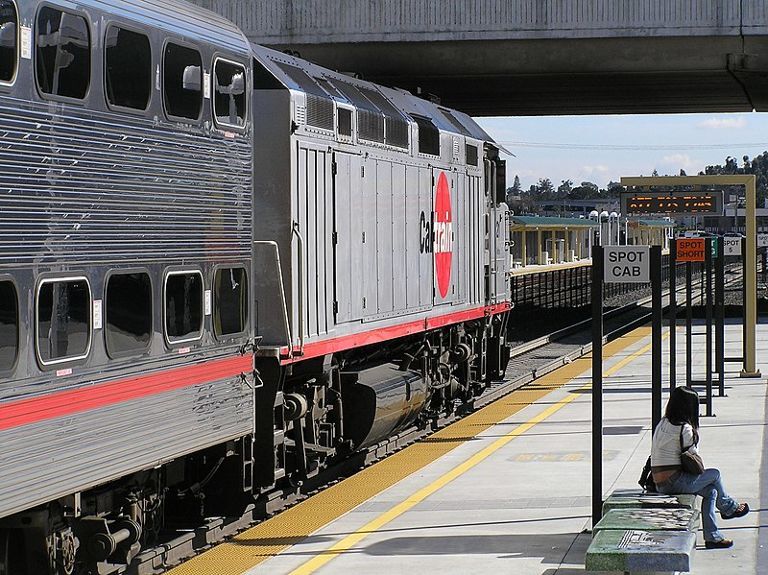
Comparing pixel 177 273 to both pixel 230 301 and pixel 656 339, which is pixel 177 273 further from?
pixel 656 339

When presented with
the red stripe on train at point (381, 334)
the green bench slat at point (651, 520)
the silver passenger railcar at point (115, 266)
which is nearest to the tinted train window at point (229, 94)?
the silver passenger railcar at point (115, 266)

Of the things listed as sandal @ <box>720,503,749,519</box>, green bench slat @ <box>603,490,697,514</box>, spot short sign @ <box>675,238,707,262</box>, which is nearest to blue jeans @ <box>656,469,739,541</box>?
green bench slat @ <box>603,490,697,514</box>

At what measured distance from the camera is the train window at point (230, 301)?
10898 millimetres

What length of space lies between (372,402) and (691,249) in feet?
23.5

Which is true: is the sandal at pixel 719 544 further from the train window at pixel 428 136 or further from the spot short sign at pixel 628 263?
the train window at pixel 428 136

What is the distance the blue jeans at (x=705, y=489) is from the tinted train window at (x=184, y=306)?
4.05m

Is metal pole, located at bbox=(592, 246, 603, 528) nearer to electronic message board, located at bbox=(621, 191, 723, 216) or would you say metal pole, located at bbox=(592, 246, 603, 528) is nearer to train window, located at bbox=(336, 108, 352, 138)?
train window, located at bbox=(336, 108, 352, 138)

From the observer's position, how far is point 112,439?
9039mm

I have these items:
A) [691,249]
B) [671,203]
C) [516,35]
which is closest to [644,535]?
[671,203]

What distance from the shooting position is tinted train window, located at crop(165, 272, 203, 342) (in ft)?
32.8

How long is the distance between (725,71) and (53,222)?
78.3ft

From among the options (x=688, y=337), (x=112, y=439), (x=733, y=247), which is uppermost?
(x=733, y=247)

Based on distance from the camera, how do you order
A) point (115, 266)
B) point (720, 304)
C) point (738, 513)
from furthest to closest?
point (720, 304), point (738, 513), point (115, 266)

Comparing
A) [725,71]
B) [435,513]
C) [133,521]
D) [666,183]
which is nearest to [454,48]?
[725,71]
